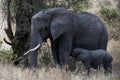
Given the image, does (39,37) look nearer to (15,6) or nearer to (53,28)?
(53,28)

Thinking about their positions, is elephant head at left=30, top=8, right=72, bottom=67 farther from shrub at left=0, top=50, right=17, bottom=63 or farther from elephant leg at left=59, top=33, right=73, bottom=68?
shrub at left=0, top=50, right=17, bottom=63

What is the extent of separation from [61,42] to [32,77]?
10.8 ft

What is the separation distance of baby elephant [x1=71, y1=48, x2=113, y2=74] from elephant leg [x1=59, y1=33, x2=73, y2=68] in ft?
0.62

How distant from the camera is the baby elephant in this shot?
38.8 feet

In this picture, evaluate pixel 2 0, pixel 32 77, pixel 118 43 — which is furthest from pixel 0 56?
pixel 118 43

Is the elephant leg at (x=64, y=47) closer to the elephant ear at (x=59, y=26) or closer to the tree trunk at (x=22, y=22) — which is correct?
the elephant ear at (x=59, y=26)

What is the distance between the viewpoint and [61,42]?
12.1 meters

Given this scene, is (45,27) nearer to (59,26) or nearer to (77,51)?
(59,26)

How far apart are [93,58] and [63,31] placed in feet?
3.86

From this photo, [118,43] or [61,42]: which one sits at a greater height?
[61,42]

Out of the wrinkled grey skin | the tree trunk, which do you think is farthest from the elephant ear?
the tree trunk

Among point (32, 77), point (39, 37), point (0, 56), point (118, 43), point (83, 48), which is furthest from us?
point (118, 43)

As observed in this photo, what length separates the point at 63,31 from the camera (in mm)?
11992

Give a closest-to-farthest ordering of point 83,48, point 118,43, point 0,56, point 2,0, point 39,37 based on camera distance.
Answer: point 39,37 → point 83,48 → point 0,56 → point 2,0 → point 118,43
